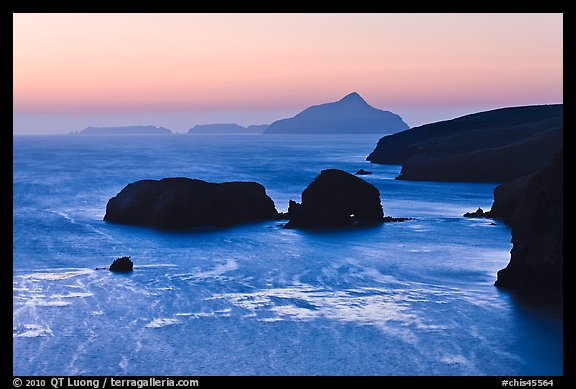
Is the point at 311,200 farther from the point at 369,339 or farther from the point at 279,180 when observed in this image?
the point at 279,180

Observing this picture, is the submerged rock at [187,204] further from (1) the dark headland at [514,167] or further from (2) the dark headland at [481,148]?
(2) the dark headland at [481,148]

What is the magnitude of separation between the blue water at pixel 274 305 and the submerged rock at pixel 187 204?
1.57 metres

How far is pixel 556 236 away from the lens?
83.7ft

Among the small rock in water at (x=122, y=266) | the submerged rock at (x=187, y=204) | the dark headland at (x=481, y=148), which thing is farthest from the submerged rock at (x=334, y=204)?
the dark headland at (x=481, y=148)

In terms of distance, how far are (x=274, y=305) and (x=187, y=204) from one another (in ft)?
72.7

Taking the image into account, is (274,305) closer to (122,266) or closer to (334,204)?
(122,266)

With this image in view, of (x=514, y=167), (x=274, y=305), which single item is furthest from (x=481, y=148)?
(x=274, y=305)

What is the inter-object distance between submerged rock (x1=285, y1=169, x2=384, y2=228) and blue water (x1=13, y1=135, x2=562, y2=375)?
6.10ft

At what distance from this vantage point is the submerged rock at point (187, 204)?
48250mm

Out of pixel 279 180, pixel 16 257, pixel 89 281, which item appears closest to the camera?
pixel 89 281

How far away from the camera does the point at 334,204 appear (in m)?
50.4
